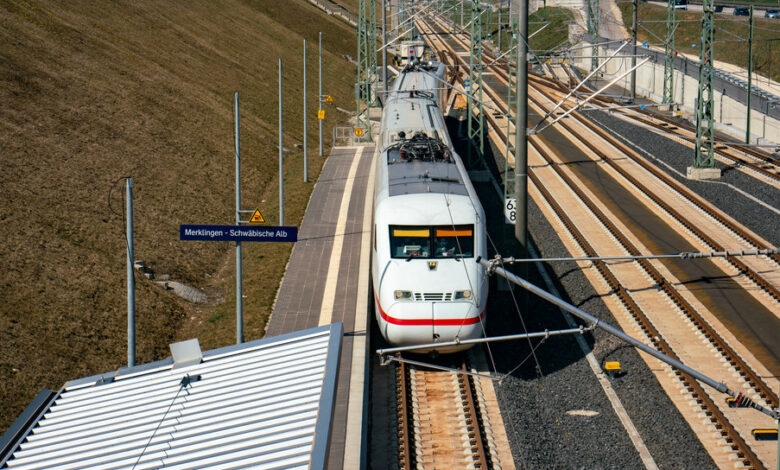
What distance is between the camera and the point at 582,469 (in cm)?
1567

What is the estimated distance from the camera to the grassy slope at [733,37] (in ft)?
234

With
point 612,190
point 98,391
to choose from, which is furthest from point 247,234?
point 612,190

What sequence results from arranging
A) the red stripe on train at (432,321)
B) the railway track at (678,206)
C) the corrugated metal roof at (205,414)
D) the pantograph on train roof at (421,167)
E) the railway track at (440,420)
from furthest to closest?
1. the railway track at (678,206)
2. the pantograph on train roof at (421,167)
3. the red stripe on train at (432,321)
4. the railway track at (440,420)
5. the corrugated metal roof at (205,414)

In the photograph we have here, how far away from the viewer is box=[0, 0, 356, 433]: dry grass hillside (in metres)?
21.7

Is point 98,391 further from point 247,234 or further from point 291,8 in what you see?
point 291,8

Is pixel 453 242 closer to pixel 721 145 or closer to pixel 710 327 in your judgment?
pixel 710 327

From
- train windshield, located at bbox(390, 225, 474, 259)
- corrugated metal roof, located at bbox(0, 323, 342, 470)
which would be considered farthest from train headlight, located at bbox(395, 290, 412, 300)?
Result: corrugated metal roof, located at bbox(0, 323, 342, 470)

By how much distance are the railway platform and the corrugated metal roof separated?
39.9 inches

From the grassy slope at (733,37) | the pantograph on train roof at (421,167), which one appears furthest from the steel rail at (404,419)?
the grassy slope at (733,37)

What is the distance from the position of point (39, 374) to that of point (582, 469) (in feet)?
39.2

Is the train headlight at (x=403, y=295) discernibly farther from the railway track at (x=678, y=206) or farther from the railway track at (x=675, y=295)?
the railway track at (x=678, y=206)

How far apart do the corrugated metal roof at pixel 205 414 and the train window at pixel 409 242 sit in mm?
5483

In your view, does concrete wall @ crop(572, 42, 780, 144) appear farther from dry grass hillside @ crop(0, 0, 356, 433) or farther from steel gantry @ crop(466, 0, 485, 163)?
dry grass hillside @ crop(0, 0, 356, 433)

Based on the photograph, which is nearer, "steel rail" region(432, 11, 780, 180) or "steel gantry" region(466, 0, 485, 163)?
"steel gantry" region(466, 0, 485, 163)
